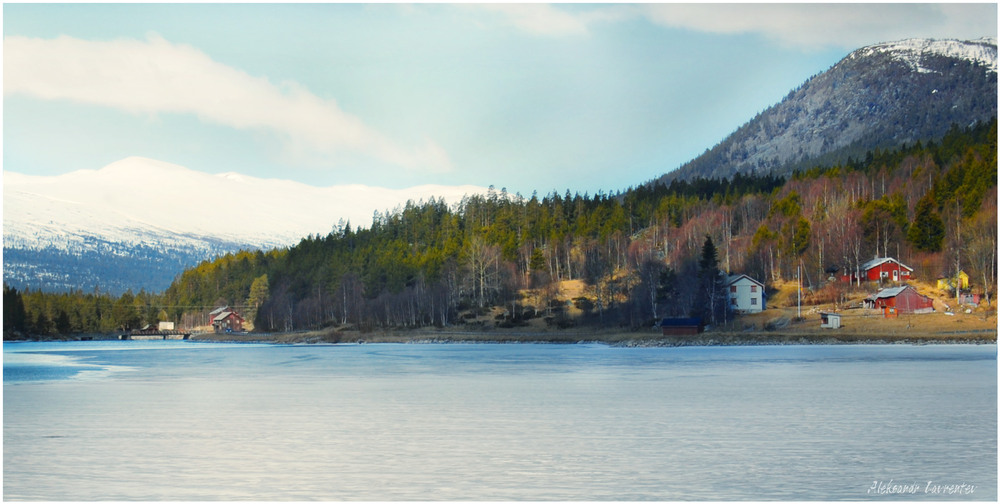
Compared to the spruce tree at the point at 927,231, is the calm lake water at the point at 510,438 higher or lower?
lower

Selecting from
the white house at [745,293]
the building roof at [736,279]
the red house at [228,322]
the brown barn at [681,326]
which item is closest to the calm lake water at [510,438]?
the brown barn at [681,326]

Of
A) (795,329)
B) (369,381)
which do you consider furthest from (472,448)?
(795,329)

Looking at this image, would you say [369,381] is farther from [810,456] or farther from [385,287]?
[385,287]

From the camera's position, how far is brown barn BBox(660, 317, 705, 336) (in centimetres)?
8456

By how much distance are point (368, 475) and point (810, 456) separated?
862cm

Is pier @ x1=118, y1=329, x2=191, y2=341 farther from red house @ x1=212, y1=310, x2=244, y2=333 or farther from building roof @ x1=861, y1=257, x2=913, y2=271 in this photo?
building roof @ x1=861, y1=257, x2=913, y2=271

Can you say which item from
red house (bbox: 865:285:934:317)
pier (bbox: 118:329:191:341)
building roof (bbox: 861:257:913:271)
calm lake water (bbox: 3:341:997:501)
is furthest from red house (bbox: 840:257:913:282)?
pier (bbox: 118:329:191:341)

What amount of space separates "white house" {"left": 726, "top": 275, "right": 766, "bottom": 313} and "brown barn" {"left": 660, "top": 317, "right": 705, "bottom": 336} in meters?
13.7

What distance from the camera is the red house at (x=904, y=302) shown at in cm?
8406

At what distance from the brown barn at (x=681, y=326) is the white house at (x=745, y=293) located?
541 inches

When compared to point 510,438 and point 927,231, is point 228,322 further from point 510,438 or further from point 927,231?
point 510,438

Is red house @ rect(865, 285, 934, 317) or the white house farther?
the white house

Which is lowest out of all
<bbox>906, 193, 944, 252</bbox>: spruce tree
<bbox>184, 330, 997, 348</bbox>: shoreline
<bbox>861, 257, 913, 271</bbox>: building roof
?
<bbox>184, 330, 997, 348</bbox>: shoreline

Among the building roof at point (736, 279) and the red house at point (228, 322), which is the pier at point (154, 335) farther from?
the building roof at point (736, 279)
